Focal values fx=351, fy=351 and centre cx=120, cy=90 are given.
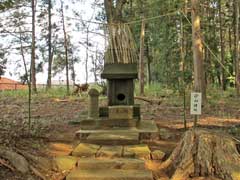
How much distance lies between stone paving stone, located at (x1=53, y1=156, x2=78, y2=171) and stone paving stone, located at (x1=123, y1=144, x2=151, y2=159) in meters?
0.96

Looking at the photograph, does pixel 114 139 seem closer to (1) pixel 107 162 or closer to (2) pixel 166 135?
(2) pixel 166 135

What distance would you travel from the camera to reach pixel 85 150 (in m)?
6.52

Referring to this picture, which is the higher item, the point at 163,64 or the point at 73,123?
the point at 163,64

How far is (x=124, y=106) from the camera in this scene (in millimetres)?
8852

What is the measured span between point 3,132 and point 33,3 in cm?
1812

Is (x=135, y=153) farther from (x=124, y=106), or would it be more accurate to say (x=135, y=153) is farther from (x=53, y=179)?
(x=124, y=106)

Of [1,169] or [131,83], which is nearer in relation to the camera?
[1,169]

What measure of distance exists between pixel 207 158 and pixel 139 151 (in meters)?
1.50

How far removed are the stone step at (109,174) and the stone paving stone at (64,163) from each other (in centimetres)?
21

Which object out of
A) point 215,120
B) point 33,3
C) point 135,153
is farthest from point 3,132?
point 33,3

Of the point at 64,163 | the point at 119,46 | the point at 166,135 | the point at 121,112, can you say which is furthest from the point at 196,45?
the point at 64,163

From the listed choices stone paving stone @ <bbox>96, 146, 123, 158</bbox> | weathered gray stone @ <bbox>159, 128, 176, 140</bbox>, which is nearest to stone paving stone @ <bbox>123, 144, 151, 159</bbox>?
stone paving stone @ <bbox>96, 146, 123, 158</bbox>

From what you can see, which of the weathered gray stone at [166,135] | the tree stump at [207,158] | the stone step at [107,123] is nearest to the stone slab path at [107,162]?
the tree stump at [207,158]

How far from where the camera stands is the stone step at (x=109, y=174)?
17.1ft
